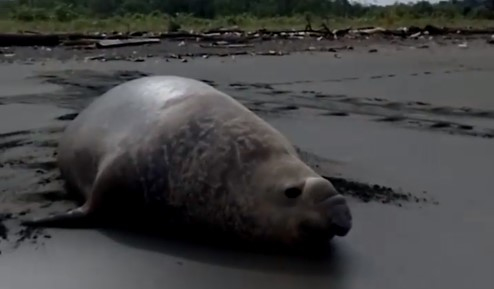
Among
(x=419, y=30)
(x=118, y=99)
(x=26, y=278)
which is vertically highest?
(x=118, y=99)

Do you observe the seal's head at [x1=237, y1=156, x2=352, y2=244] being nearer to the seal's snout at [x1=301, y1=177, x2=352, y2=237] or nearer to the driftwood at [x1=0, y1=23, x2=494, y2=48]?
the seal's snout at [x1=301, y1=177, x2=352, y2=237]

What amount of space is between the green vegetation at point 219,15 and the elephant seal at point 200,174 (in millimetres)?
16041

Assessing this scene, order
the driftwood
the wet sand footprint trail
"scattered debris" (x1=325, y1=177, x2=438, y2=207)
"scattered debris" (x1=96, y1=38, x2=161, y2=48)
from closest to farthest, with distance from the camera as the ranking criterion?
"scattered debris" (x1=325, y1=177, x2=438, y2=207) → the wet sand footprint trail → "scattered debris" (x1=96, y1=38, x2=161, y2=48) → the driftwood

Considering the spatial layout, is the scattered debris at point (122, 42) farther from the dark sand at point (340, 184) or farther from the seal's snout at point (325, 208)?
the seal's snout at point (325, 208)

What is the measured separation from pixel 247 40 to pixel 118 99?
544 inches

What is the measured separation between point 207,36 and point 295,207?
616 inches

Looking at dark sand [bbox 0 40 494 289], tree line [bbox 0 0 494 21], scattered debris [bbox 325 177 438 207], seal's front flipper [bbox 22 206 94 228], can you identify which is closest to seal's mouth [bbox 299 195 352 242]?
dark sand [bbox 0 40 494 289]

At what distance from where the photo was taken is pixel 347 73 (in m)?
13.1

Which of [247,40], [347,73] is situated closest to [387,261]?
[347,73]

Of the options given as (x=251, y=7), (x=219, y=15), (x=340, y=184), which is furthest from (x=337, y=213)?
(x=251, y=7)

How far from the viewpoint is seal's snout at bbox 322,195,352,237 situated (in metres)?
4.15

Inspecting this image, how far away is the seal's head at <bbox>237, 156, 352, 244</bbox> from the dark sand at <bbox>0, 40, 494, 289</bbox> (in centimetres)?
12

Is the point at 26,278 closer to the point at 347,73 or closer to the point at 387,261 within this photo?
the point at 387,261

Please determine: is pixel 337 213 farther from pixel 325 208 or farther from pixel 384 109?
pixel 384 109
